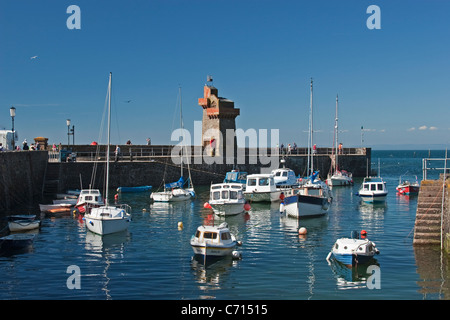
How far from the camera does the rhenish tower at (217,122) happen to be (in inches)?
2442

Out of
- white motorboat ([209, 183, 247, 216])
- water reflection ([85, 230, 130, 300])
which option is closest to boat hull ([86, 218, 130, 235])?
water reflection ([85, 230, 130, 300])

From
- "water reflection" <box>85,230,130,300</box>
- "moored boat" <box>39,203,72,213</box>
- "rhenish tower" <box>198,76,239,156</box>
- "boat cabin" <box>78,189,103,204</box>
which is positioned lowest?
"water reflection" <box>85,230,130,300</box>

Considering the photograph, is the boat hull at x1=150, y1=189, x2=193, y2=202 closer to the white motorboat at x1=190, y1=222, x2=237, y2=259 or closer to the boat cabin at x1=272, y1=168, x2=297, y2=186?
the boat cabin at x1=272, y1=168, x2=297, y2=186

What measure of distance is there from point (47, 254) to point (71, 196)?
66.1ft

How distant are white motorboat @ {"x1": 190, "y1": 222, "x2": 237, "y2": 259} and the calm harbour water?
1.84ft

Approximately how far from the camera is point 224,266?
21.2 meters

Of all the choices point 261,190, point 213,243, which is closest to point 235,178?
point 261,190

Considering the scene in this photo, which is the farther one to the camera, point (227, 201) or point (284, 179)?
point (284, 179)

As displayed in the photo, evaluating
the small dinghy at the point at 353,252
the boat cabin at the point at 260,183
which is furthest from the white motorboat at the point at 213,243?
the boat cabin at the point at 260,183

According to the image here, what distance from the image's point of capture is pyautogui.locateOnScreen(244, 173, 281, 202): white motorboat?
42125mm

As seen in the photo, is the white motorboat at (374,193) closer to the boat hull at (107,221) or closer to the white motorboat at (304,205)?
the white motorboat at (304,205)

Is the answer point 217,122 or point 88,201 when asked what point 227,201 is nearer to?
point 88,201

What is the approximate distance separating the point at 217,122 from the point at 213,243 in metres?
41.1
